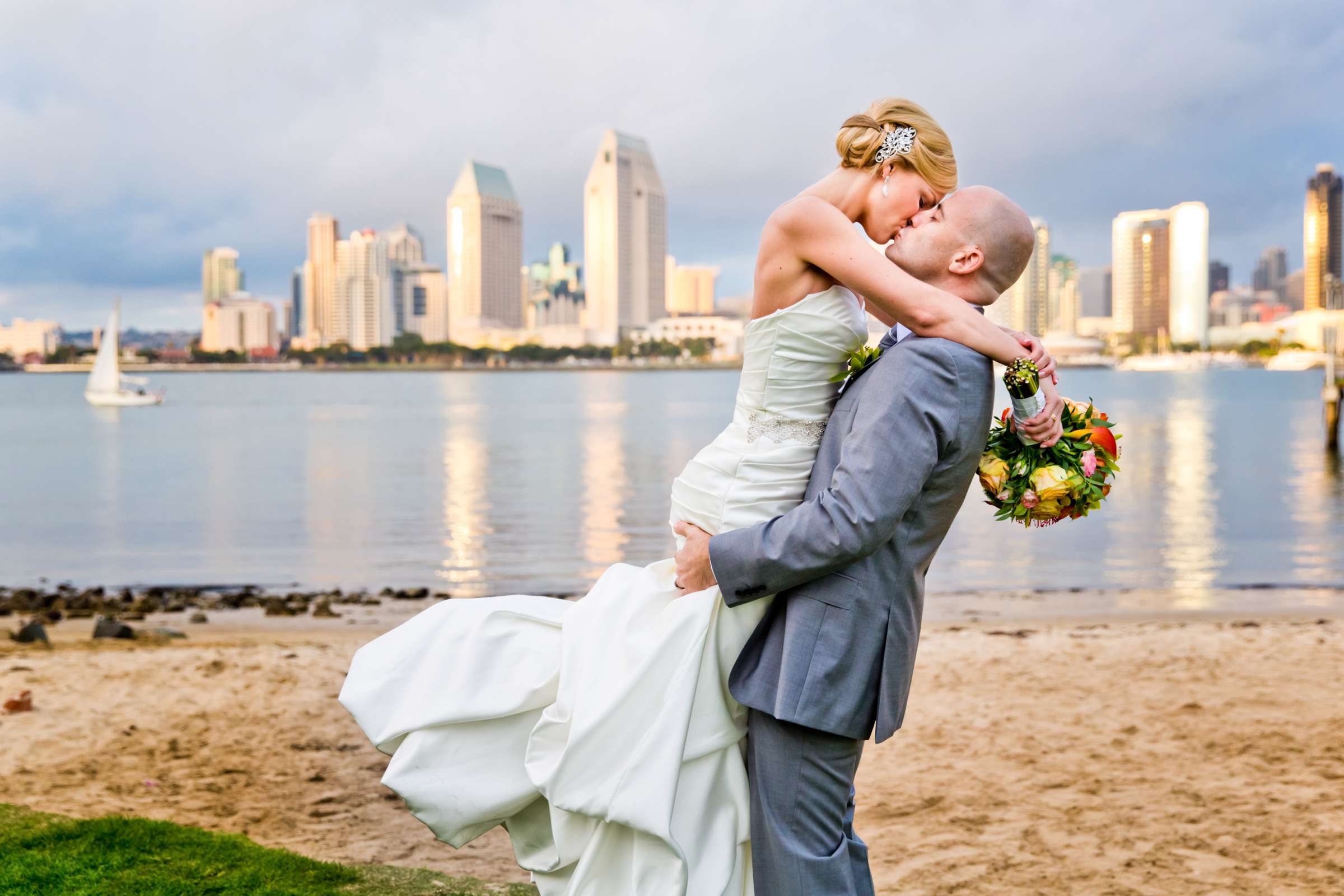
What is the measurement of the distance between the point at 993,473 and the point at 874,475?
1.63 ft

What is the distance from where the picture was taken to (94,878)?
4.17 meters

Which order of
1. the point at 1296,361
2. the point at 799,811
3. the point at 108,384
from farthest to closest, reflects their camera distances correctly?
the point at 1296,361
the point at 108,384
the point at 799,811

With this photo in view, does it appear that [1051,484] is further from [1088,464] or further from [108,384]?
[108,384]

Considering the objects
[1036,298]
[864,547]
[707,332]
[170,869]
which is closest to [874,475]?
[864,547]

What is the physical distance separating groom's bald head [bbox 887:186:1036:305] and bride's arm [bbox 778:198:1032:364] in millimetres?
70

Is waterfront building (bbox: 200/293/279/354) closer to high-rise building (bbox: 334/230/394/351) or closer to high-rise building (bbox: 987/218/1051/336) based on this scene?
high-rise building (bbox: 334/230/394/351)

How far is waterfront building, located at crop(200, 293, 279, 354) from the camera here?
6816 inches

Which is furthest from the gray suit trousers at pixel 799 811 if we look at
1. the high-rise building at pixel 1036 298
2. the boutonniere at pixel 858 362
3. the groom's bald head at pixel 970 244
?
the high-rise building at pixel 1036 298

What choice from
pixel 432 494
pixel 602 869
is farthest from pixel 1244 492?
pixel 602 869

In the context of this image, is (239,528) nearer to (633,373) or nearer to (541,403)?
(541,403)

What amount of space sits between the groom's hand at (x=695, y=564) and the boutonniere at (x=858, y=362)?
1.55 feet

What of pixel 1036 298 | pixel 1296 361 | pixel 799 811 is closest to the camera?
pixel 799 811

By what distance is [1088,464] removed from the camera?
2.69m

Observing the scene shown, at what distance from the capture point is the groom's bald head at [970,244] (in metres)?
2.49
